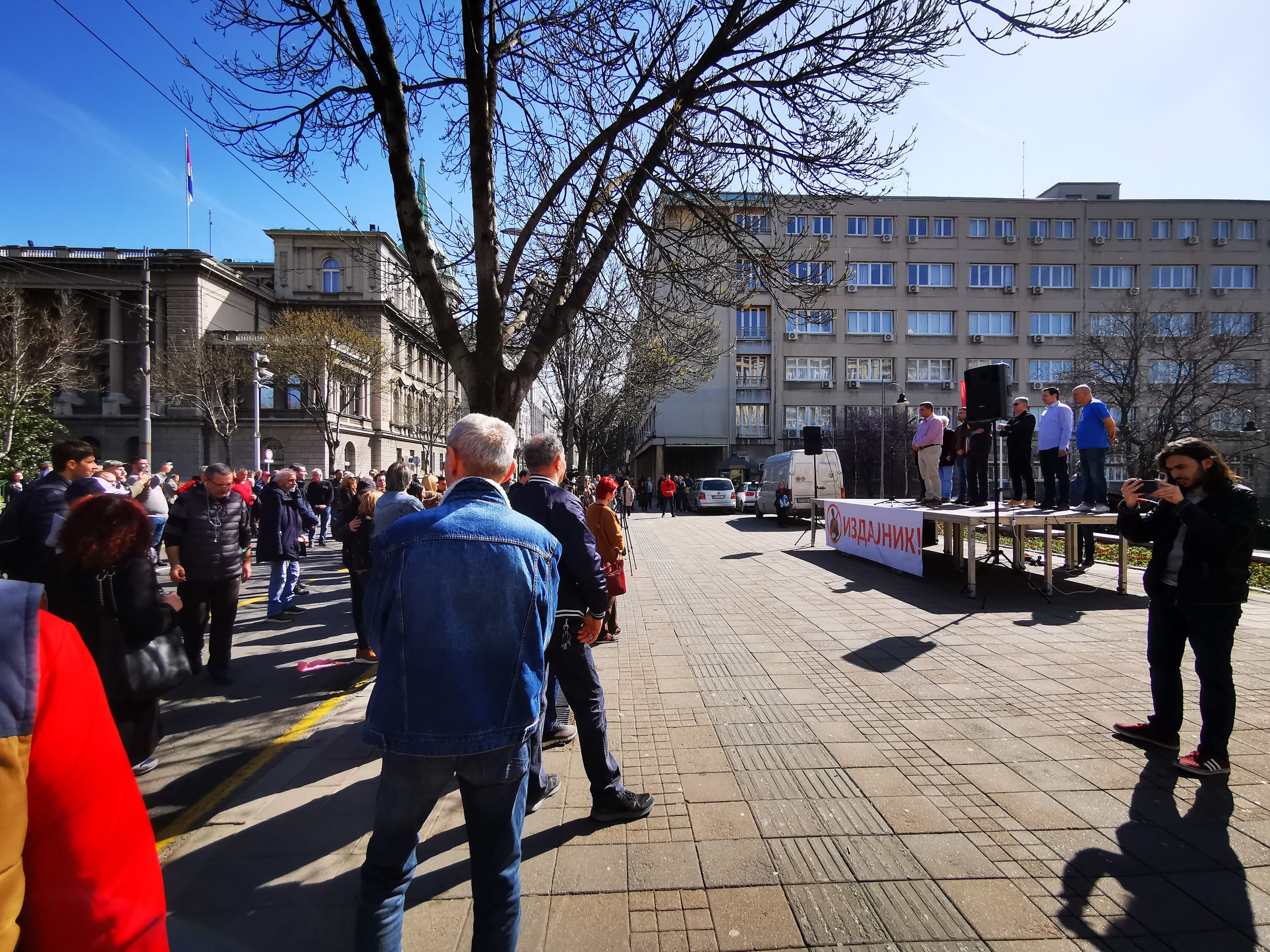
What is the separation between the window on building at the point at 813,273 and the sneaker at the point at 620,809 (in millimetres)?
4866

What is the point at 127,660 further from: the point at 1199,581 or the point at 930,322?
the point at 930,322

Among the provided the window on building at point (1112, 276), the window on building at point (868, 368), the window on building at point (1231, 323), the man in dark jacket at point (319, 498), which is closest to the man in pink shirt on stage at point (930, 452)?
the man in dark jacket at point (319, 498)

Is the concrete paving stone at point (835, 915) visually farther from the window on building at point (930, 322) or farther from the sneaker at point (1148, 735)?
the window on building at point (930, 322)

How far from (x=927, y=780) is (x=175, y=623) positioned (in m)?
4.43

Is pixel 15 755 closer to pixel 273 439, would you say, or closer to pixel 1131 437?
pixel 1131 437

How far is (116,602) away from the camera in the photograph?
363 cm

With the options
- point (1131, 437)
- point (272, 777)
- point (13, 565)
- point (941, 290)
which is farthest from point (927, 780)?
point (941, 290)

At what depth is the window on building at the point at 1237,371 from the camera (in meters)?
29.8

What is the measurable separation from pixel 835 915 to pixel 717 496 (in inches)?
1215

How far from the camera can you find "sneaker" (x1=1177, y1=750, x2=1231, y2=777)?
Result: 364 centimetres

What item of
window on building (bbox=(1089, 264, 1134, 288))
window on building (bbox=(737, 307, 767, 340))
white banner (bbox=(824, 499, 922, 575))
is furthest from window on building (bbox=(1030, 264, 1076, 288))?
white banner (bbox=(824, 499, 922, 575))

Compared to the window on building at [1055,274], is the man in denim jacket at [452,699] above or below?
below

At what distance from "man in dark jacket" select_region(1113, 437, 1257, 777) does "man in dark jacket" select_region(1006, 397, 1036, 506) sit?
6.84 m

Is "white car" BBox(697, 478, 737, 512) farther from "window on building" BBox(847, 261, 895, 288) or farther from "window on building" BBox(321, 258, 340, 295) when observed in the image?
"window on building" BBox(321, 258, 340, 295)
